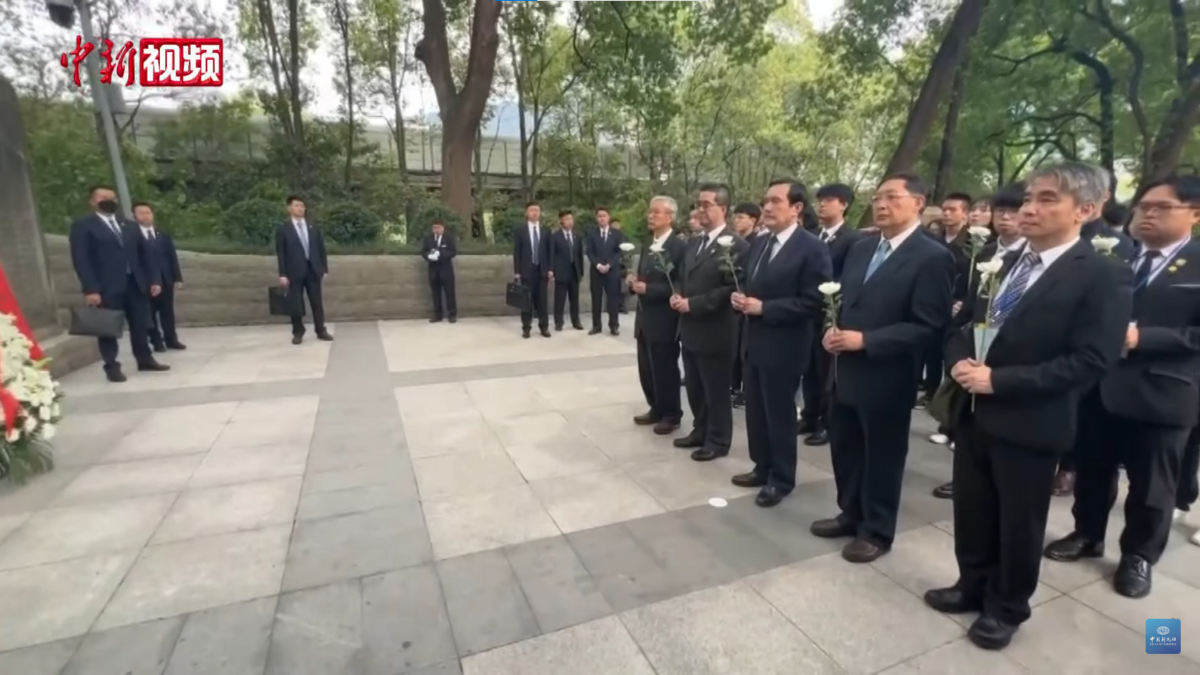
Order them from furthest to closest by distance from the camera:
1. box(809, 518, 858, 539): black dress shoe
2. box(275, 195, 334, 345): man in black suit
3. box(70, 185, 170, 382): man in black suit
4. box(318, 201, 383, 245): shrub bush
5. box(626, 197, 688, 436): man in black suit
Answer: box(318, 201, 383, 245): shrub bush, box(275, 195, 334, 345): man in black suit, box(70, 185, 170, 382): man in black suit, box(626, 197, 688, 436): man in black suit, box(809, 518, 858, 539): black dress shoe

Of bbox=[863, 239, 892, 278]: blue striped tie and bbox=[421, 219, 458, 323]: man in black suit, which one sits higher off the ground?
bbox=[863, 239, 892, 278]: blue striped tie

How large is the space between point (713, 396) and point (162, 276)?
6518 mm

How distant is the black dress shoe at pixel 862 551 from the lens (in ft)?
8.49

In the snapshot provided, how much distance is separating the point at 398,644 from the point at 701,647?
109 cm

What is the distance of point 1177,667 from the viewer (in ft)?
6.46

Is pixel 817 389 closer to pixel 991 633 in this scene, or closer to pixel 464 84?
pixel 991 633

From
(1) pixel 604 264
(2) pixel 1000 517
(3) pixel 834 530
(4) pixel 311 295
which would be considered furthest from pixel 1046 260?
(4) pixel 311 295

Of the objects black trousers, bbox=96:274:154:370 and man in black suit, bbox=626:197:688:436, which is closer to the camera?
man in black suit, bbox=626:197:688:436

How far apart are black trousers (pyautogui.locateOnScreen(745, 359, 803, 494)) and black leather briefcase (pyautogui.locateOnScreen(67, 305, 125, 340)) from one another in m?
5.70

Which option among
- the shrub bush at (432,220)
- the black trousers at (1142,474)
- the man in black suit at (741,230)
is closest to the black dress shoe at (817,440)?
the man in black suit at (741,230)

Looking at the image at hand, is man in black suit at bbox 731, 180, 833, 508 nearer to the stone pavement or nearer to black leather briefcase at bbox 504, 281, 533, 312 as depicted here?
the stone pavement

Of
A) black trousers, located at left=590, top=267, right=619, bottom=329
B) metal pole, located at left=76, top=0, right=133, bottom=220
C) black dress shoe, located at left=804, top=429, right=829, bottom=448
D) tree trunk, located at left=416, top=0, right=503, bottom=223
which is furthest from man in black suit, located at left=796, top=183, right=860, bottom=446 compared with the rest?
metal pole, located at left=76, top=0, right=133, bottom=220

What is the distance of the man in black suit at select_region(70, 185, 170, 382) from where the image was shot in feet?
18.4

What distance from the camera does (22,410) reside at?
3430 millimetres
